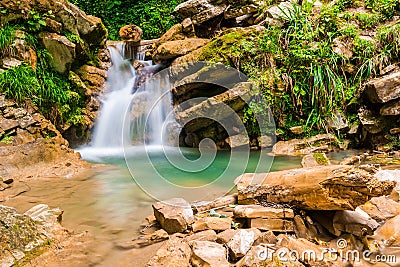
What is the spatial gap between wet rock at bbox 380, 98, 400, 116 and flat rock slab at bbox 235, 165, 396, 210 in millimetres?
4758

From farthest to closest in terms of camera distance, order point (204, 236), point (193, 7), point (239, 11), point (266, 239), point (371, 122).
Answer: point (193, 7) → point (239, 11) → point (371, 122) → point (204, 236) → point (266, 239)

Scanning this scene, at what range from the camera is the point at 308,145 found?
6910 millimetres

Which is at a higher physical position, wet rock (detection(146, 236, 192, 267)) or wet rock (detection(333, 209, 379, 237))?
wet rock (detection(333, 209, 379, 237))

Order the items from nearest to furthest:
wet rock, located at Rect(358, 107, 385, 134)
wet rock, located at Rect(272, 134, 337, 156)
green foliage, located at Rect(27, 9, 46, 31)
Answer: wet rock, located at Rect(358, 107, 385, 134), green foliage, located at Rect(27, 9, 46, 31), wet rock, located at Rect(272, 134, 337, 156)

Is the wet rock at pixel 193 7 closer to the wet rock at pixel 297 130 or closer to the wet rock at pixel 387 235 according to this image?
the wet rock at pixel 297 130

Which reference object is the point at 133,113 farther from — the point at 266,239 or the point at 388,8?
the point at 388,8

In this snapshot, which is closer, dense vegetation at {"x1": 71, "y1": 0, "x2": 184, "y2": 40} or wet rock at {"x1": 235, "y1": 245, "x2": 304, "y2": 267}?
wet rock at {"x1": 235, "y1": 245, "x2": 304, "y2": 267}

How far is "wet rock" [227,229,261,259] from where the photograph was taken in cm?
204

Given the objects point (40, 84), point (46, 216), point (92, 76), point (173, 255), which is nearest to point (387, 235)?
point (173, 255)

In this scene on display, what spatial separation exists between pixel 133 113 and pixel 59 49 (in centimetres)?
259

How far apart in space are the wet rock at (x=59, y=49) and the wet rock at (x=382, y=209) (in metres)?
7.08

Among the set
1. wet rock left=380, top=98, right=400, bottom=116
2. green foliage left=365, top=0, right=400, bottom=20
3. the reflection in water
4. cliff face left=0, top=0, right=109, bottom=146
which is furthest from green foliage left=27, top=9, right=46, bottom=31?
green foliage left=365, top=0, right=400, bottom=20

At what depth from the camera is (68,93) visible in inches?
275

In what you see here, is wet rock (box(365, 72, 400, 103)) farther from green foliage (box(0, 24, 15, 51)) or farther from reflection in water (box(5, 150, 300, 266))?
green foliage (box(0, 24, 15, 51))
